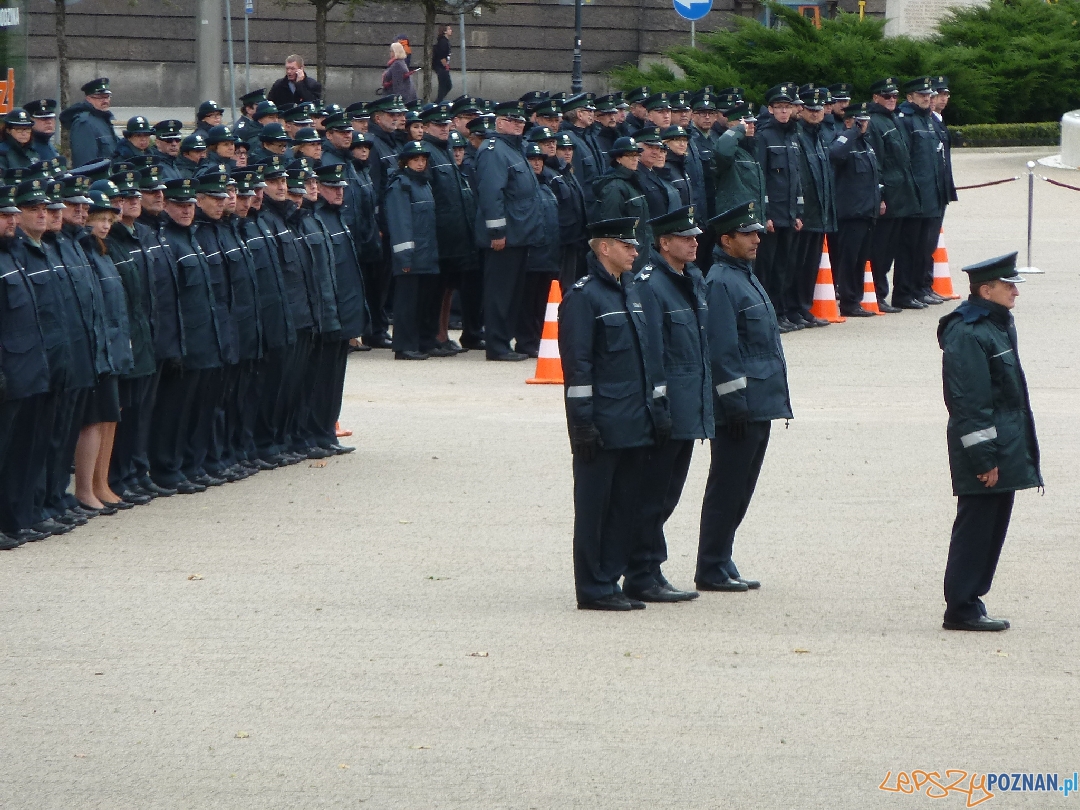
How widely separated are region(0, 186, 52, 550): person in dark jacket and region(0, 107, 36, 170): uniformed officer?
21.0ft

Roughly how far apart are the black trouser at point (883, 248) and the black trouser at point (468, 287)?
186 inches

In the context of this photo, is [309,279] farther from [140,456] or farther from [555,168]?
[555,168]

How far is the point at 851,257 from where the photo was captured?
21.1 m

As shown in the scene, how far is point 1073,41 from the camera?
3800 cm

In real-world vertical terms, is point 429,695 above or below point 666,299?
below

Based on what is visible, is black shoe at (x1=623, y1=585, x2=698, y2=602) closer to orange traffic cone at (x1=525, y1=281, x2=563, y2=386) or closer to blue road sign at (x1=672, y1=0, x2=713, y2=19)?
orange traffic cone at (x1=525, y1=281, x2=563, y2=386)

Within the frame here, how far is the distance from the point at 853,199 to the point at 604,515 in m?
11.8

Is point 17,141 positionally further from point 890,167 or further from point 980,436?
point 980,436

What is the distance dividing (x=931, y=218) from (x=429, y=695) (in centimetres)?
1473

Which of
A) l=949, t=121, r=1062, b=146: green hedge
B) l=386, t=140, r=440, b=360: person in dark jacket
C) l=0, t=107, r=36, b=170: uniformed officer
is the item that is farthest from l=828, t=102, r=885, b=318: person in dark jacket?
l=949, t=121, r=1062, b=146: green hedge

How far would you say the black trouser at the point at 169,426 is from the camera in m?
13.0

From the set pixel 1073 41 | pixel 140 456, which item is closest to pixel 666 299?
pixel 140 456

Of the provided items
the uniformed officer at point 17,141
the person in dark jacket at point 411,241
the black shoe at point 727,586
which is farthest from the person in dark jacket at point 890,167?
the black shoe at point 727,586

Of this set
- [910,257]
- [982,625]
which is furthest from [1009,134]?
[982,625]
